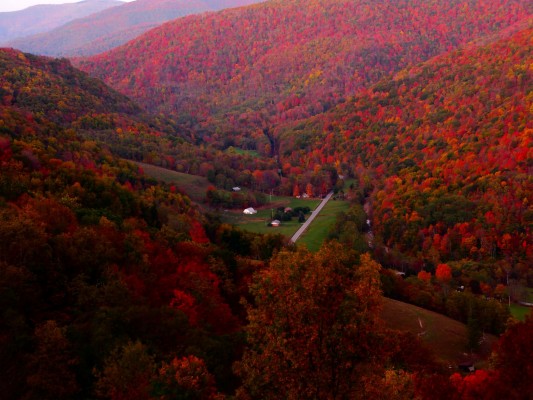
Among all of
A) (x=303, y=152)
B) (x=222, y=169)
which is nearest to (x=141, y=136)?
(x=222, y=169)

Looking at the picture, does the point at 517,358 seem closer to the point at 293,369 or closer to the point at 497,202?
the point at 293,369

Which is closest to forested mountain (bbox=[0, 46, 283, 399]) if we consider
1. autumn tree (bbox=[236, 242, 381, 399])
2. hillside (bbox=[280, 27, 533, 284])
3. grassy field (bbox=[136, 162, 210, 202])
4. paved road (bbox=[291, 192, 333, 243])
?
autumn tree (bbox=[236, 242, 381, 399])

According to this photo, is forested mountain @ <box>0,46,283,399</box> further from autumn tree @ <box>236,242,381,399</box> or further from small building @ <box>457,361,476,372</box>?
small building @ <box>457,361,476,372</box>

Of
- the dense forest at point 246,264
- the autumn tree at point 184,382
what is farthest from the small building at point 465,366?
the autumn tree at point 184,382

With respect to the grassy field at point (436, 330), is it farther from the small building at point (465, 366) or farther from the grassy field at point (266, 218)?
the grassy field at point (266, 218)

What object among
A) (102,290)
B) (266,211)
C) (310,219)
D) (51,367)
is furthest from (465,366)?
(266,211)
